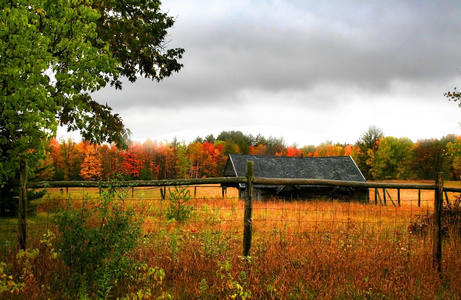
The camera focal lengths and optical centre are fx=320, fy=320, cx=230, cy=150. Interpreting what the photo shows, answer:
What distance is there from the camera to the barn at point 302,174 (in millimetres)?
25125

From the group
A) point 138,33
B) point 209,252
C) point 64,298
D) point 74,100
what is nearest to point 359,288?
point 209,252

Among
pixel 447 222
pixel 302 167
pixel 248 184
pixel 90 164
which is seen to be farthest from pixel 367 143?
pixel 248 184

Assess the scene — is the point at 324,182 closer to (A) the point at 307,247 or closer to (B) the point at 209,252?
(A) the point at 307,247

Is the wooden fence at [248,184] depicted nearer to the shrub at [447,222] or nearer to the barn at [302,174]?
the shrub at [447,222]

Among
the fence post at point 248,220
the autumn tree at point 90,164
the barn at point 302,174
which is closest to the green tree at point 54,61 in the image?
the fence post at point 248,220

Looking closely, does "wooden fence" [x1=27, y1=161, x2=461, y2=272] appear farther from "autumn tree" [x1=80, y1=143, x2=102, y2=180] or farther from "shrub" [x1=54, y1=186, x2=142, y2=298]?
"autumn tree" [x1=80, y1=143, x2=102, y2=180]

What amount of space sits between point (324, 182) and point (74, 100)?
6751 mm

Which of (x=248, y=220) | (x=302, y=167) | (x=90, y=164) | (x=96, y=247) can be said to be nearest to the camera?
(x=96, y=247)

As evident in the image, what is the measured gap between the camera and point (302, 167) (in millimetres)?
28062

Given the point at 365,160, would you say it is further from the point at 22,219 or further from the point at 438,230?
the point at 22,219

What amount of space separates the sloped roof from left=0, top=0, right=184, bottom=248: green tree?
48.9 ft

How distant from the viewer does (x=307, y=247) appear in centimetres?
628

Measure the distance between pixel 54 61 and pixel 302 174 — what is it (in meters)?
22.6

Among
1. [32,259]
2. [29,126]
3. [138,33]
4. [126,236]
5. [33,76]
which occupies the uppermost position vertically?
[138,33]
